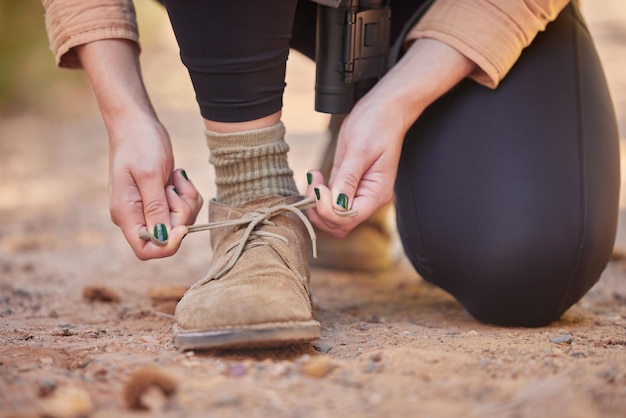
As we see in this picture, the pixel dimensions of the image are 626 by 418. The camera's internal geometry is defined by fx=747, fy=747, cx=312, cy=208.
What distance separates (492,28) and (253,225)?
519 mm

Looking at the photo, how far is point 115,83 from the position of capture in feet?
4.02

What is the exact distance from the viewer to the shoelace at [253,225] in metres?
1.14

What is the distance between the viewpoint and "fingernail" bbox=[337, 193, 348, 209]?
45.2 inches

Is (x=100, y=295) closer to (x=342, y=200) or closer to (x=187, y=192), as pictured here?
(x=187, y=192)

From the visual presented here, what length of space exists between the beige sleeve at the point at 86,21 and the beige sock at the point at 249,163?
237mm

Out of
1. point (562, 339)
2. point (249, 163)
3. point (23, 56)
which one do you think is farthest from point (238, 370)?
point (23, 56)

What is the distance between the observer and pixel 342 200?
3.77ft

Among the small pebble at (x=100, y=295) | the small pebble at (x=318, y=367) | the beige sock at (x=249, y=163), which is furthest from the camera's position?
the small pebble at (x=100, y=295)

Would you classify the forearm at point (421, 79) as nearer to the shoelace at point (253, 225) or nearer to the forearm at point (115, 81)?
the shoelace at point (253, 225)

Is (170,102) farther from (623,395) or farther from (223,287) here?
(623,395)

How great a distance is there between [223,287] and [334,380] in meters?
0.26

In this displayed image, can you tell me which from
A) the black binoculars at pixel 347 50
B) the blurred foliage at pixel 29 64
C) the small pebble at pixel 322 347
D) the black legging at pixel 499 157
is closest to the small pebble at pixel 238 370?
the small pebble at pixel 322 347

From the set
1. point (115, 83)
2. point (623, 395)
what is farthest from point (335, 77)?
point (623, 395)

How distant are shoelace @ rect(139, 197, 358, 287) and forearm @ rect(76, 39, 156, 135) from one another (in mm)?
209
